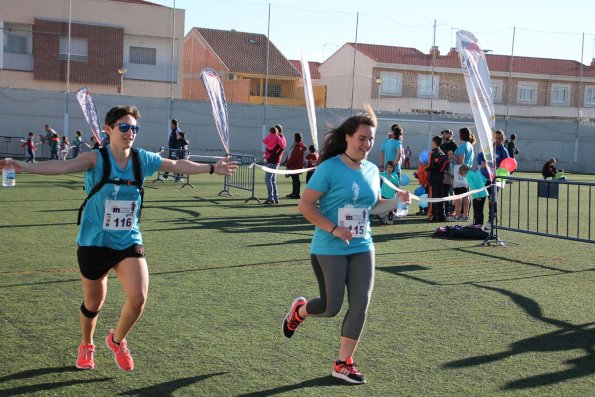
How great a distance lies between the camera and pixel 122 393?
5.05 meters

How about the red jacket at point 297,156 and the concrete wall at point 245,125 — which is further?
the concrete wall at point 245,125

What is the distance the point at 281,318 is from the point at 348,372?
190cm

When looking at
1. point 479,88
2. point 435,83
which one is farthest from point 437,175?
point 435,83

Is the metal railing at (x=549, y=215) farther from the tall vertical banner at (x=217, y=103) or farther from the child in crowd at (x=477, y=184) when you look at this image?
the tall vertical banner at (x=217, y=103)

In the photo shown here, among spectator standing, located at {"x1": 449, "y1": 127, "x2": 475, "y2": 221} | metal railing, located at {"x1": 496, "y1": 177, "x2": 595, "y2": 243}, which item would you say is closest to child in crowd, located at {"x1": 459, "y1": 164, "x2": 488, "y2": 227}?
metal railing, located at {"x1": 496, "y1": 177, "x2": 595, "y2": 243}

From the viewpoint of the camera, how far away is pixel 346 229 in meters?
5.37

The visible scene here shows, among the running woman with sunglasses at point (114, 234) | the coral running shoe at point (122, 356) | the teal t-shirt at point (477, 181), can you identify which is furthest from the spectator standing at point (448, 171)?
the coral running shoe at point (122, 356)

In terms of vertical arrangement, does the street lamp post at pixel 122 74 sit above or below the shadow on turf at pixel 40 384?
above

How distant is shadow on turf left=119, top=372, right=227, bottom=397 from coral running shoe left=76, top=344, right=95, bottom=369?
597 millimetres

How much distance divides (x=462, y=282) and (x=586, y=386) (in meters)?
3.95

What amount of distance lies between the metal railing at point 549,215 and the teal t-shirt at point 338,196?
20.0ft

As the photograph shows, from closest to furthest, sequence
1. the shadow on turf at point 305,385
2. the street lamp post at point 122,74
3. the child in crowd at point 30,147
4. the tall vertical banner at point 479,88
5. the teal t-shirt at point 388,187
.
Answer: the shadow on turf at point 305,385, the tall vertical banner at point 479,88, the teal t-shirt at point 388,187, the child in crowd at point 30,147, the street lamp post at point 122,74

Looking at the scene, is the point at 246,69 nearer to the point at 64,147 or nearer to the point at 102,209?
the point at 64,147

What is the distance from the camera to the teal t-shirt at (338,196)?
18.1 ft
